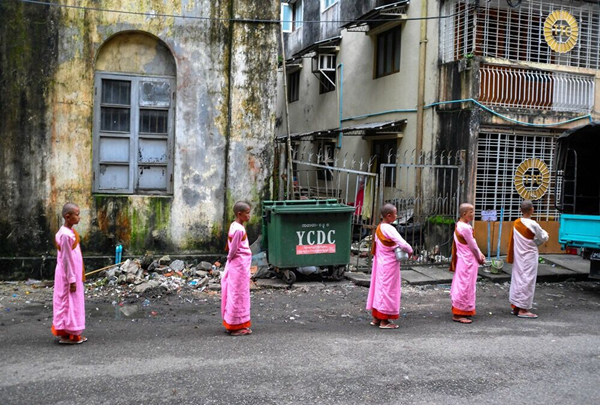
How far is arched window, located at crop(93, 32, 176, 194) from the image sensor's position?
9.41 meters

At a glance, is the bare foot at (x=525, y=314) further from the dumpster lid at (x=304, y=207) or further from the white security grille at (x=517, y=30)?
the white security grille at (x=517, y=30)

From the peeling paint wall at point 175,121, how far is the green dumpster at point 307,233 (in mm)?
1116

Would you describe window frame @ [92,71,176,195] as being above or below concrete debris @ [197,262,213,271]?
above

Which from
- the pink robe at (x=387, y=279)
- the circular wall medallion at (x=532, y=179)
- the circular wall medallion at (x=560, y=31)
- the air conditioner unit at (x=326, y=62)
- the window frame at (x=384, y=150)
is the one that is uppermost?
the air conditioner unit at (x=326, y=62)

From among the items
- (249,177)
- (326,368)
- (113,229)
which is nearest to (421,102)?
(249,177)

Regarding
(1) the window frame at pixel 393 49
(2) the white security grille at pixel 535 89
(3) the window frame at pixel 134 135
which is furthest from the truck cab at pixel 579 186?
(3) the window frame at pixel 134 135

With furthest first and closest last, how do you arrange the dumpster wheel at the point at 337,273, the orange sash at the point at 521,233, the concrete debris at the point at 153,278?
the dumpster wheel at the point at 337,273
the concrete debris at the point at 153,278
the orange sash at the point at 521,233

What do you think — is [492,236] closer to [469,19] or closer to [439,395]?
[469,19]

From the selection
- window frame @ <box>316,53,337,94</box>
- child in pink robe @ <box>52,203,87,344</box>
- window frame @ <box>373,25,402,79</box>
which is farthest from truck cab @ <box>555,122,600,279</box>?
window frame @ <box>316,53,337,94</box>

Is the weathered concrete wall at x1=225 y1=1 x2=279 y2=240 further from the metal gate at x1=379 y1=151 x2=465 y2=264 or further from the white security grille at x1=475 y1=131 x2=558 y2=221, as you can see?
the white security grille at x1=475 y1=131 x2=558 y2=221

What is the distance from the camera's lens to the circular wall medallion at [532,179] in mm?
11812

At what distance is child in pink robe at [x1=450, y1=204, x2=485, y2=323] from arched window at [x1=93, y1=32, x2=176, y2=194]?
15.7ft

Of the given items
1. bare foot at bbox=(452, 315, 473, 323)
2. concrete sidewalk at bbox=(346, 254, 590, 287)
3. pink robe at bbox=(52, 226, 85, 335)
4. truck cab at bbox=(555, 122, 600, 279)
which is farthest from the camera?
concrete sidewalk at bbox=(346, 254, 590, 287)

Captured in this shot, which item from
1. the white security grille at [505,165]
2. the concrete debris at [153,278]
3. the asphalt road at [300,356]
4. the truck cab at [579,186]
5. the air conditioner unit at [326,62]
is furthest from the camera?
the air conditioner unit at [326,62]
